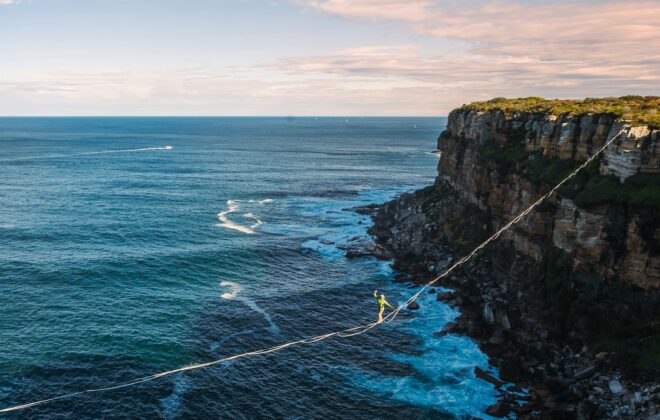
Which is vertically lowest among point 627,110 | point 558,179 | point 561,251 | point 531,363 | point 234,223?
point 531,363

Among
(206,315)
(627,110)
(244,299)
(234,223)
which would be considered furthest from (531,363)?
(234,223)

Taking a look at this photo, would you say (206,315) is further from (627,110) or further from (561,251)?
(627,110)

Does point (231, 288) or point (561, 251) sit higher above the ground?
point (561, 251)

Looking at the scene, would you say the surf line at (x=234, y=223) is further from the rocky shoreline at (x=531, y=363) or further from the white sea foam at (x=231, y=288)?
the rocky shoreline at (x=531, y=363)

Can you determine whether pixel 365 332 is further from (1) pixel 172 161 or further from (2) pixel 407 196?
(1) pixel 172 161

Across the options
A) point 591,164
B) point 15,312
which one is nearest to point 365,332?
point 591,164

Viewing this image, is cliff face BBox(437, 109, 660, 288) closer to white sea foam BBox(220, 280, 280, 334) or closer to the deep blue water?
the deep blue water

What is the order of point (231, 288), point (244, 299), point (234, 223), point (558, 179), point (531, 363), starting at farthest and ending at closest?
point (234, 223) < point (231, 288) < point (244, 299) < point (558, 179) < point (531, 363)
